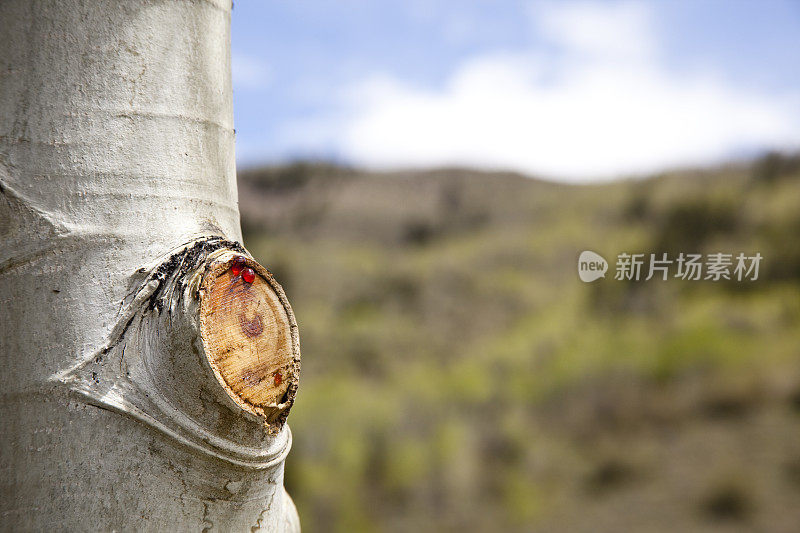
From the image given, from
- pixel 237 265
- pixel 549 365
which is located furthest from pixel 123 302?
pixel 549 365

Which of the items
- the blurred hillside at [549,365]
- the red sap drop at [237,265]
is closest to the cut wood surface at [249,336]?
the red sap drop at [237,265]

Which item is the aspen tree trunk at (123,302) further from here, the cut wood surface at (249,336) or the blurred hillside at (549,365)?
the blurred hillside at (549,365)

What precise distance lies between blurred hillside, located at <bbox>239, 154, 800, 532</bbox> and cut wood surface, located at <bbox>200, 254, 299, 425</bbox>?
5622 mm

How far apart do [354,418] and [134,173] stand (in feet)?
23.4

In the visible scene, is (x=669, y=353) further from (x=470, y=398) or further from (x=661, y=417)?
(x=470, y=398)

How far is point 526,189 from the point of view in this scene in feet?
49.7

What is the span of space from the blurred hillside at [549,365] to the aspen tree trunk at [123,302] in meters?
5.66

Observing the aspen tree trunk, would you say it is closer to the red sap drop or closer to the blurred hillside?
the red sap drop

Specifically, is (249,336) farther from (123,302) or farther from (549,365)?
(549,365)

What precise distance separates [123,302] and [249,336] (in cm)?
10

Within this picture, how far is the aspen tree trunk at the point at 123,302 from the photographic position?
54 cm

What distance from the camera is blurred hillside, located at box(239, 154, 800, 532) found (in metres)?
6.10

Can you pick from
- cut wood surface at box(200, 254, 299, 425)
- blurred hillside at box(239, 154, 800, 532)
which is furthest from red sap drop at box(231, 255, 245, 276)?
blurred hillside at box(239, 154, 800, 532)

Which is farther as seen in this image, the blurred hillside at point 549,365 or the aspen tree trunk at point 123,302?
the blurred hillside at point 549,365
